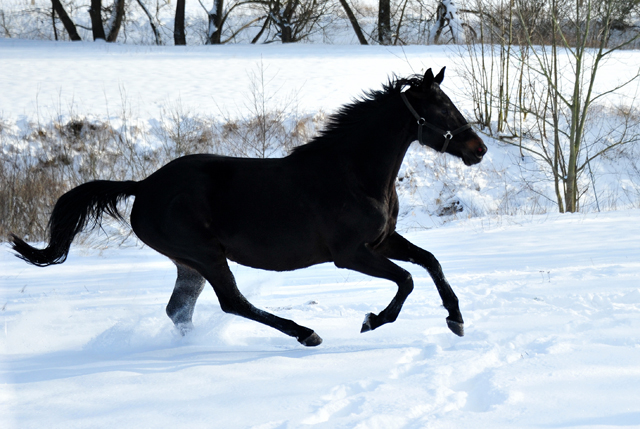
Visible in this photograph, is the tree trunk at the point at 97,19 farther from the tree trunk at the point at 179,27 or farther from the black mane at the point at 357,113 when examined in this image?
the black mane at the point at 357,113

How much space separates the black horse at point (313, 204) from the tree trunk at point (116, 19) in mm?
19109

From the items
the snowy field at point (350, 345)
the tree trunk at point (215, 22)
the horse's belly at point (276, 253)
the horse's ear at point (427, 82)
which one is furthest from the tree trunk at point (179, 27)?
the horse's belly at point (276, 253)

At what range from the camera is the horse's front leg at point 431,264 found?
3473mm

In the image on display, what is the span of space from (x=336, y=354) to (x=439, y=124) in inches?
60.1

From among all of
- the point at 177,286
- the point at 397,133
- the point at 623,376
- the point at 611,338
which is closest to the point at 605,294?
the point at 611,338

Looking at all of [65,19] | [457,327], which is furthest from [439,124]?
[65,19]

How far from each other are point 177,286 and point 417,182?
9.05 metres

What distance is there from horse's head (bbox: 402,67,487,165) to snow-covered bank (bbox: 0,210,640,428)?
113cm

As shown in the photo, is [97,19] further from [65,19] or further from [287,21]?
[287,21]

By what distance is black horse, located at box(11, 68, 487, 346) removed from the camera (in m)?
3.48

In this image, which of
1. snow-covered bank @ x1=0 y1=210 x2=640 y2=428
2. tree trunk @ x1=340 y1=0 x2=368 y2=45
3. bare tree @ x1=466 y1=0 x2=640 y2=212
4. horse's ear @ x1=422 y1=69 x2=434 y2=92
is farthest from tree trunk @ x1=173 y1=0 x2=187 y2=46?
horse's ear @ x1=422 y1=69 x2=434 y2=92

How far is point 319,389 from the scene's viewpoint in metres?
2.71

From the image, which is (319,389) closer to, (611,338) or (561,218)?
(611,338)

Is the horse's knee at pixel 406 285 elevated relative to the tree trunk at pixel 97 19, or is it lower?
lower
